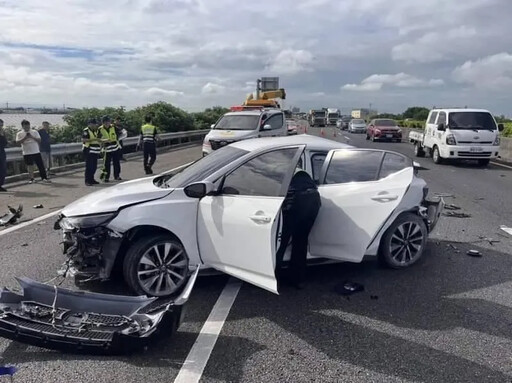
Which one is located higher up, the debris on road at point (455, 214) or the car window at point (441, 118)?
the car window at point (441, 118)

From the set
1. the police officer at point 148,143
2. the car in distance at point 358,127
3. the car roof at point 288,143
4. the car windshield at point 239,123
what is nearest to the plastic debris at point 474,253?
the car roof at point 288,143

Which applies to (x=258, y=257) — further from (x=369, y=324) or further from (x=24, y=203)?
(x=24, y=203)

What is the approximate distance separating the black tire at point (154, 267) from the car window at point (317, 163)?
5.65ft

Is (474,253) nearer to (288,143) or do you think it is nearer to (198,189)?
(288,143)

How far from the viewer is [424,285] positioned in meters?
4.86

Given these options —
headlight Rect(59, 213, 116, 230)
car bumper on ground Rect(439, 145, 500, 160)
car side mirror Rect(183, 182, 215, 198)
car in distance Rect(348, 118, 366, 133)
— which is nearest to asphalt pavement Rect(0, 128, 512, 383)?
headlight Rect(59, 213, 116, 230)

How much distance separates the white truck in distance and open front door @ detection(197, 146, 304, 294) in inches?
527

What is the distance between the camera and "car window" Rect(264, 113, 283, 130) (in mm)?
16312

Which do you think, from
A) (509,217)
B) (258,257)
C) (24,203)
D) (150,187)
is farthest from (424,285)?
(24,203)

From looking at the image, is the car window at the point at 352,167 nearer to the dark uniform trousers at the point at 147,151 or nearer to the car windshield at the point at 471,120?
the dark uniform trousers at the point at 147,151

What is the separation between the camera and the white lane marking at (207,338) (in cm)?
318

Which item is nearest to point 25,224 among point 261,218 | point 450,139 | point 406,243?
point 261,218

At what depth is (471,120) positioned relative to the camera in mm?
16719

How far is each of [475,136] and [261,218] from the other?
14.5m
